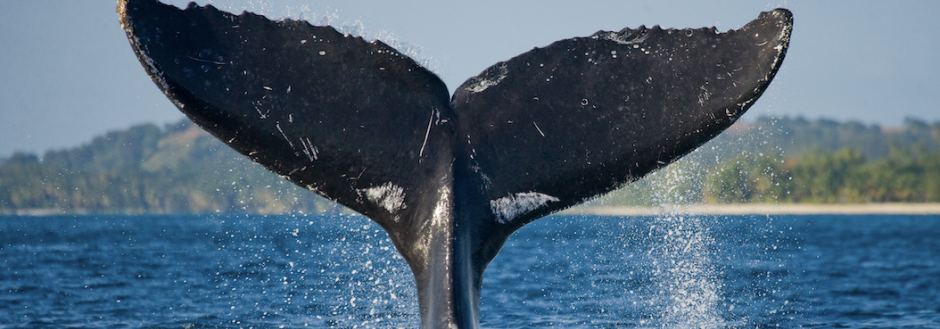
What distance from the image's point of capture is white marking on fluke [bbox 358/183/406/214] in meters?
4.44

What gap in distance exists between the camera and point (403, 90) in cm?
434

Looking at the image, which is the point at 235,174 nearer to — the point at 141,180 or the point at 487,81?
the point at 141,180

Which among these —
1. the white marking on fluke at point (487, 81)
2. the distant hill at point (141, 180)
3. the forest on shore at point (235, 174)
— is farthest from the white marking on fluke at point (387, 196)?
the distant hill at point (141, 180)

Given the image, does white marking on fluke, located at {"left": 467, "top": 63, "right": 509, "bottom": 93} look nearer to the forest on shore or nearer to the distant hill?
the forest on shore

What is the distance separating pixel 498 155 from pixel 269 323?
4.98 meters

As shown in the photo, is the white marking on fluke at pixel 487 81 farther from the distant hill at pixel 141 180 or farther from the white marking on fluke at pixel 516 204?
the distant hill at pixel 141 180

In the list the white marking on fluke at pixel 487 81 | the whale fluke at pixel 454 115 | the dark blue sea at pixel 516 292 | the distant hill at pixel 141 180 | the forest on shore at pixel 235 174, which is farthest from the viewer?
the distant hill at pixel 141 180

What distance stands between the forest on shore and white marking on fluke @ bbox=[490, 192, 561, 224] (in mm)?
69551

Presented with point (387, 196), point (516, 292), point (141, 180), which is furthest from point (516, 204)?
point (141, 180)

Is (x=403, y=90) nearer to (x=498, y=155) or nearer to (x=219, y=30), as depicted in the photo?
(x=498, y=155)

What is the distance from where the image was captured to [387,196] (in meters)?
4.47

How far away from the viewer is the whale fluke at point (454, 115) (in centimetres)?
402

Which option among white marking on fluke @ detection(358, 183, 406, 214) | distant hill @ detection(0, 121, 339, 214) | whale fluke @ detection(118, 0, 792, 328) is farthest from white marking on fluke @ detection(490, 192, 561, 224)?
distant hill @ detection(0, 121, 339, 214)

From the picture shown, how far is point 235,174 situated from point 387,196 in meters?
115
